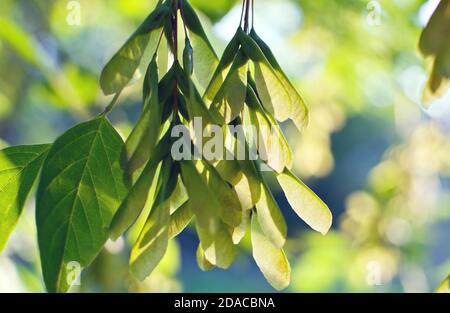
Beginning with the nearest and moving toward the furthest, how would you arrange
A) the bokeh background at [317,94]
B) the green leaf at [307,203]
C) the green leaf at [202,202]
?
the green leaf at [202,202], the green leaf at [307,203], the bokeh background at [317,94]

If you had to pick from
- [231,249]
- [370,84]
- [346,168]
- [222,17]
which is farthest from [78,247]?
[346,168]

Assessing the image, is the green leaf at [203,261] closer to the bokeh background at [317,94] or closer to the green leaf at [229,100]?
the green leaf at [229,100]

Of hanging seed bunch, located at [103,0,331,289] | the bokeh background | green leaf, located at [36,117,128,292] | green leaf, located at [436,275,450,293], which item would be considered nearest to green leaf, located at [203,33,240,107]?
hanging seed bunch, located at [103,0,331,289]

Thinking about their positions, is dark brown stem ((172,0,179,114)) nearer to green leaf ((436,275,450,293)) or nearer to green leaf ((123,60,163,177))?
green leaf ((123,60,163,177))

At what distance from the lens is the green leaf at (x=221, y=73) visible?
0.62 m

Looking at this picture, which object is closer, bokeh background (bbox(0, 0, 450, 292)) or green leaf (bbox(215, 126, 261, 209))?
green leaf (bbox(215, 126, 261, 209))

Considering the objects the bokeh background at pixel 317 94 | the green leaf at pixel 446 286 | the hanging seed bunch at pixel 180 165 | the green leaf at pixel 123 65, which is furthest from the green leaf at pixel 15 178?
the bokeh background at pixel 317 94

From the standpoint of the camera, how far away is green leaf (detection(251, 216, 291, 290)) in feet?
2.06

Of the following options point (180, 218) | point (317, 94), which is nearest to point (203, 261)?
point (180, 218)

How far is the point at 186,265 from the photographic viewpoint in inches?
429

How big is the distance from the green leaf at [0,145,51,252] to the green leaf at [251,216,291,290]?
9.1 inches

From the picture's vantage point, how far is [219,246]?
0.56 meters
